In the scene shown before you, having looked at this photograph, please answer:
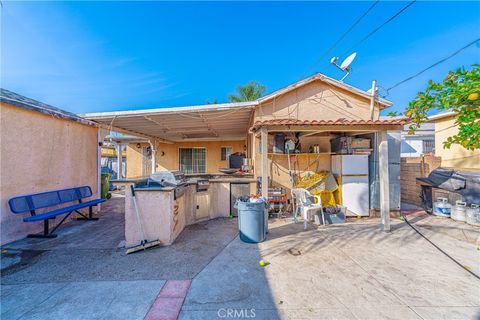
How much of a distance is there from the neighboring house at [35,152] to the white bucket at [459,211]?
12.1 meters

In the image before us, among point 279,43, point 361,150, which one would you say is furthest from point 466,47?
point 279,43

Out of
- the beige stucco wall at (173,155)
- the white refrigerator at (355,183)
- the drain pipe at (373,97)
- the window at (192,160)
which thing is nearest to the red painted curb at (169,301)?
the white refrigerator at (355,183)

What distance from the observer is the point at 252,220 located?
4.29 meters

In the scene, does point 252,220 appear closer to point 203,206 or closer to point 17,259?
point 203,206

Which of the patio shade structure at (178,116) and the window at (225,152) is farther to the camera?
the window at (225,152)

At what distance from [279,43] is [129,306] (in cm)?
1351

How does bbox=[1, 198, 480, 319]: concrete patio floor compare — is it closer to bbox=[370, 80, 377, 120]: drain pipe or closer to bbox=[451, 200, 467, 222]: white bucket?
bbox=[451, 200, 467, 222]: white bucket

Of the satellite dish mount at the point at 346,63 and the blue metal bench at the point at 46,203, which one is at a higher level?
the satellite dish mount at the point at 346,63

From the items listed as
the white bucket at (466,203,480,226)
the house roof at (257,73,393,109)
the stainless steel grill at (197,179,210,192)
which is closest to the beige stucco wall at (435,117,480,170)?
the white bucket at (466,203,480,226)

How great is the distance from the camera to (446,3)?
5785 mm

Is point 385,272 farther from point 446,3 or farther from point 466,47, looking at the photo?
point 446,3

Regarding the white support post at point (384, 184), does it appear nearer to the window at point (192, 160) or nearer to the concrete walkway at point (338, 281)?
the concrete walkway at point (338, 281)

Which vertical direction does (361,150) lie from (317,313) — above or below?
above

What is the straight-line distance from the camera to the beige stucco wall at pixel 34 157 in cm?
439
